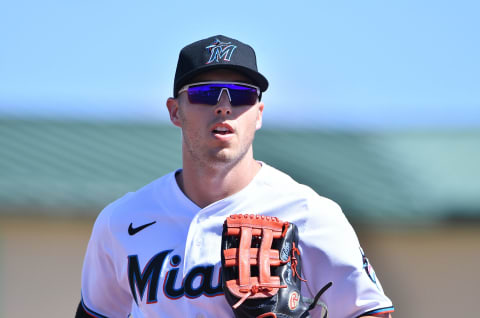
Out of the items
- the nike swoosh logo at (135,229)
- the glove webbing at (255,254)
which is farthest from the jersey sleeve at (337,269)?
the nike swoosh logo at (135,229)

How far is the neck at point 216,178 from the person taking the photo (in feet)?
14.9

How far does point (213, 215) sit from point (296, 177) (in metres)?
9.42

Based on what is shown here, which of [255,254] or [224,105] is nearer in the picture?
[255,254]

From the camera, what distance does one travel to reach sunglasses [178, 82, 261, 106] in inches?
175

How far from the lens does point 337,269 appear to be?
4285mm

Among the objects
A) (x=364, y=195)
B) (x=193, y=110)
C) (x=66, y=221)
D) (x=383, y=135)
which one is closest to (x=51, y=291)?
(x=66, y=221)

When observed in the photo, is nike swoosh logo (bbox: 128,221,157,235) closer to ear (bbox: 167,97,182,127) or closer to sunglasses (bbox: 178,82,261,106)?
ear (bbox: 167,97,182,127)

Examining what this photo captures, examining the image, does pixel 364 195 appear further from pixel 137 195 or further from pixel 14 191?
pixel 137 195

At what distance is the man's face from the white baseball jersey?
0.76ft

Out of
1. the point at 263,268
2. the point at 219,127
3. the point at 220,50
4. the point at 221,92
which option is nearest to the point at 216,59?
the point at 220,50

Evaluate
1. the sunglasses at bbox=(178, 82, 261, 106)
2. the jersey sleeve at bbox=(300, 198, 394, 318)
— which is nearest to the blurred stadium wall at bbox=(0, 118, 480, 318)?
the sunglasses at bbox=(178, 82, 261, 106)

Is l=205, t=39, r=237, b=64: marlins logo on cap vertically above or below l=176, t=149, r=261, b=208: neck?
above

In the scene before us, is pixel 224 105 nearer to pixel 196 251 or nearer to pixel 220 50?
pixel 220 50

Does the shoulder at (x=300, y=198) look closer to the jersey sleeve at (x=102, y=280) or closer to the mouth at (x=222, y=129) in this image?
the mouth at (x=222, y=129)
